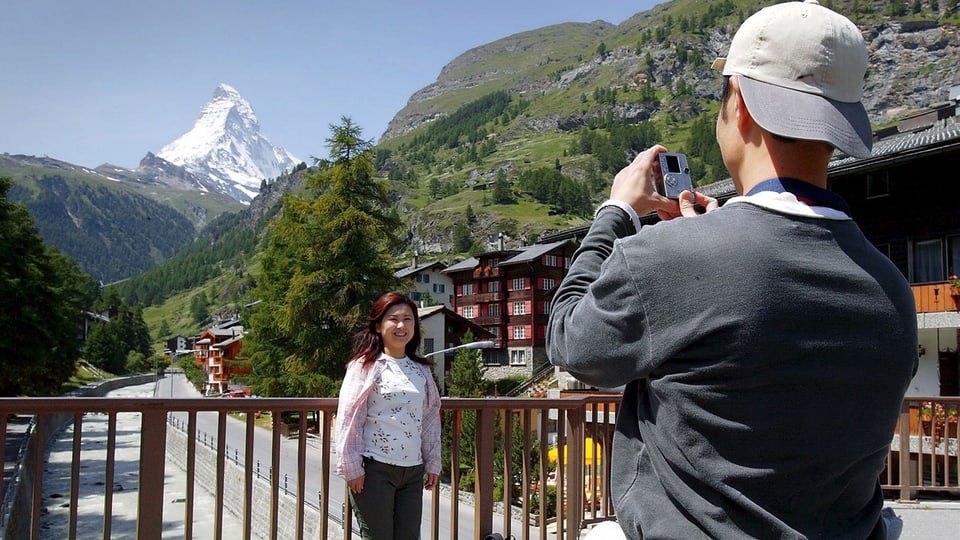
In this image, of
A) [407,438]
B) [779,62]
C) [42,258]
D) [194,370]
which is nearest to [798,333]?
[779,62]

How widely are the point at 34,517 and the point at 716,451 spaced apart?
3.67 m

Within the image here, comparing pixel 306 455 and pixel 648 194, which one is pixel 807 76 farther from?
pixel 306 455

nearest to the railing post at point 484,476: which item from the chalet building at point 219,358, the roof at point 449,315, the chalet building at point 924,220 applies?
the chalet building at point 924,220

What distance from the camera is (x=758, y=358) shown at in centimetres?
115

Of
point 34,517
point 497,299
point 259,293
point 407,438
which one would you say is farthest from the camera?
point 497,299

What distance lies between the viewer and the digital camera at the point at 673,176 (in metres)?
1.49

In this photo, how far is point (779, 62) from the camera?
1243 millimetres

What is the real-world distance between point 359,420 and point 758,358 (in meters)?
3.49

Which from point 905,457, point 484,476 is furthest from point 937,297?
point 484,476

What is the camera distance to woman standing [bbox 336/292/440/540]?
14.3 feet

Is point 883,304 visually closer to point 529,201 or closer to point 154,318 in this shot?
point 529,201

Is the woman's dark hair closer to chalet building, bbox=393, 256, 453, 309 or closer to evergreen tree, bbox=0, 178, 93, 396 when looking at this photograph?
evergreen tree, bbox=0, 178, 93, 396

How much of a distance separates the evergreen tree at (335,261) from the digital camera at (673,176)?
2540 cm

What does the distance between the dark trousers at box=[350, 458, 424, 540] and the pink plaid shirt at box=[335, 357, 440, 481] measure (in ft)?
0.42
